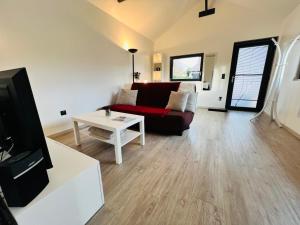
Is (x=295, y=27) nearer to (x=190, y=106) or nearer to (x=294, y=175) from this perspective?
(x=190, y=106)

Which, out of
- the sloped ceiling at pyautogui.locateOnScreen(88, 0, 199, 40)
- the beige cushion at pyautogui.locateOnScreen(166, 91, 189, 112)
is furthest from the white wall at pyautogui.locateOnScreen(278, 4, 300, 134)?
the sloped ceiling at pyautogui.locateOnScreen(88, 0, 199, 40)

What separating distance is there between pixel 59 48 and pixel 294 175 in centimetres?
359

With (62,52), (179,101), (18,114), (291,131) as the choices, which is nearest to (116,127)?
(18,114)

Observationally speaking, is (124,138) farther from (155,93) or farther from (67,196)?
(155,93)

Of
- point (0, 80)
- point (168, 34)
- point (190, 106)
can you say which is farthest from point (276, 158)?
point (168, 34)

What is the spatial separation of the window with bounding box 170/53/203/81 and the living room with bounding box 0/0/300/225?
1.4 inches

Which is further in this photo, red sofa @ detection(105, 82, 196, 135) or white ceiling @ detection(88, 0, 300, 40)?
white ceiling @ detection(88, 0, 300, 40)

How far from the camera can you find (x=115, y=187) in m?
1.30

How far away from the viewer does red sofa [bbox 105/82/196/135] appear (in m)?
2.30

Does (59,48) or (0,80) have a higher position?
(59,48)

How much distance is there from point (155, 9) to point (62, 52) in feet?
8.01

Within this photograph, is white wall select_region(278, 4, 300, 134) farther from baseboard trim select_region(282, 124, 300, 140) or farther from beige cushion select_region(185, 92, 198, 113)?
beige cushion select_region(185, 92, 198, 113)

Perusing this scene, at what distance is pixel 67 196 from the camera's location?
85 centimetres

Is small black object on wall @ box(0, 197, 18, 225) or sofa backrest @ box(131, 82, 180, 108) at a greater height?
sofa backrest @ box(131, 82, 180, 108)
